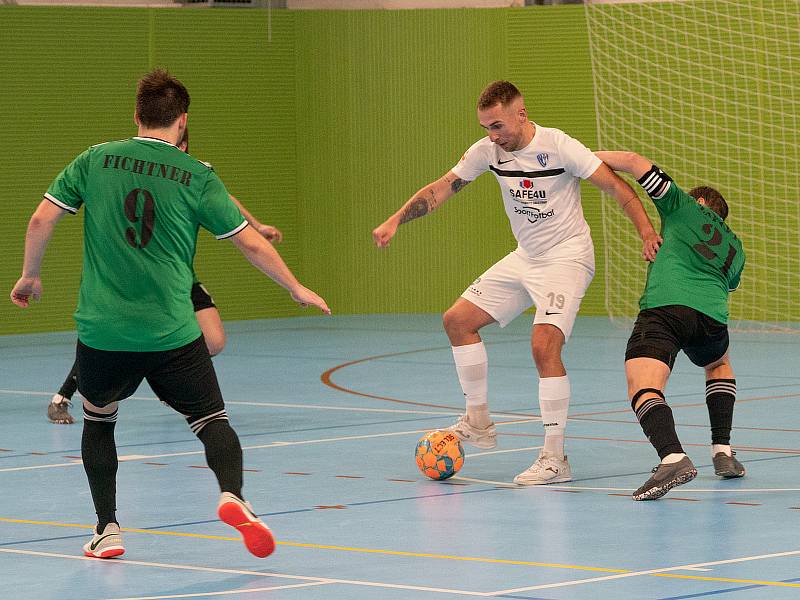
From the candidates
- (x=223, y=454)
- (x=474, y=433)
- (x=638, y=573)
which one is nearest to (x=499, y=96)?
(x=474, y=433)

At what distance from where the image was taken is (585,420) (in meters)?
11.0

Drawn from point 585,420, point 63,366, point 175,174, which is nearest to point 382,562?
point 175,174

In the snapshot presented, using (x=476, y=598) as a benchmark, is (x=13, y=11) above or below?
above

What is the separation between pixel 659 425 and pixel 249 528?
2.53 metres

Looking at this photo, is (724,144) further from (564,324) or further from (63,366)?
(564,324)

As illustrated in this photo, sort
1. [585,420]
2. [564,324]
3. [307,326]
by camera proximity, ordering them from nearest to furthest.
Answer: [564,324], [585,420], [307,326]

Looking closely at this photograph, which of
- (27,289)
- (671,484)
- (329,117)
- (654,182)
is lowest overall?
(671,484)

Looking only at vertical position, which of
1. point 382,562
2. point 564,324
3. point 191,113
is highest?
point 191,113

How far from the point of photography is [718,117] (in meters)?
19.0

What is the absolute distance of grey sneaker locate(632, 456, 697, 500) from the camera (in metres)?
7.71

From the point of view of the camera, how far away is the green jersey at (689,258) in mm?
8281

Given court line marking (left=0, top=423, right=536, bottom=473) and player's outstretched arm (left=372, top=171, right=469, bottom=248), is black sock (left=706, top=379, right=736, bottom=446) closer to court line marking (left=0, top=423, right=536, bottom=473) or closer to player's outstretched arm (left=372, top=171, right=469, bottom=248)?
player's outstretched arm (left=372, top=171, right=469, bottom=248)

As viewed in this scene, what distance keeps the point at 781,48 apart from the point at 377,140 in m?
5.43

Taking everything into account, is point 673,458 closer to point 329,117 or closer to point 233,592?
point 233,592
